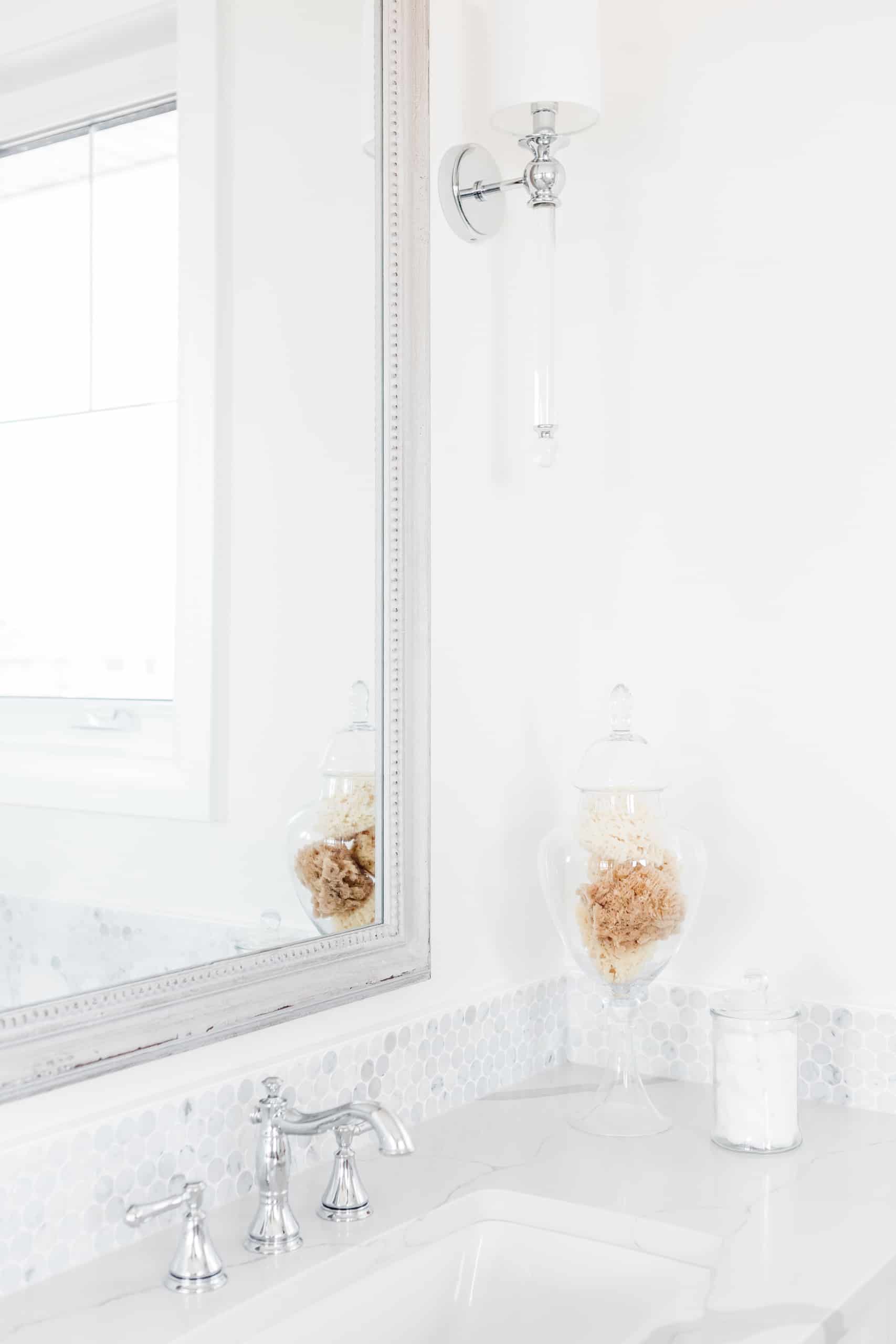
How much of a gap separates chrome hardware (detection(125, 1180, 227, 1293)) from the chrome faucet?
2.5 inches

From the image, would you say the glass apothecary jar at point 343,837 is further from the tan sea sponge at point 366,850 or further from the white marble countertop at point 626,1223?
the white marble countertop at point 626,1223

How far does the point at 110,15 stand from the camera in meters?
1.03

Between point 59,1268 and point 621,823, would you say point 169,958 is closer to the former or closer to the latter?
point 59,1268

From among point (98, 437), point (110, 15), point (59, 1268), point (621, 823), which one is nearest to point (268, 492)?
point (98, 437)

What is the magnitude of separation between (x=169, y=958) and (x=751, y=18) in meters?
1.25

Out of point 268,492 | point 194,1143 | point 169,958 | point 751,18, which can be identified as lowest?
point 194,1143

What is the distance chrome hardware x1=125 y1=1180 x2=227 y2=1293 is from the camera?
0.96 meters

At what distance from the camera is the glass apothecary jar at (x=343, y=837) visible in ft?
3.95

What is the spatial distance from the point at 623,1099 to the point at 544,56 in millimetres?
1129

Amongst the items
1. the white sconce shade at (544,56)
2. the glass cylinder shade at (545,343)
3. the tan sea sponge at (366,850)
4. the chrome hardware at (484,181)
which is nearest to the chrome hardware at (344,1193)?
the tan sea sponge at (366,850)

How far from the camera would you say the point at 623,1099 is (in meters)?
1.38

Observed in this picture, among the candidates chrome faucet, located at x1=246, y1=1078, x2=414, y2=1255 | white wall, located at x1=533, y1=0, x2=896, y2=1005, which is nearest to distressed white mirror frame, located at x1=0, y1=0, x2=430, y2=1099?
chrome faucet, located at x1=246, y1=1078, x2=414, y2=1255

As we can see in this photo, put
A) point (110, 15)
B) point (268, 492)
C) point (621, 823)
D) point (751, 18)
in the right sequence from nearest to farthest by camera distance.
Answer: point (110, 15) < point (268, 492) < point (621, 823) < point (751, 18)

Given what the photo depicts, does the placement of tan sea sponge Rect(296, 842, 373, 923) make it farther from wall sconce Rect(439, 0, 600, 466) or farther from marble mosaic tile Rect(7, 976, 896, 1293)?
wall sconce Rect(439, 0, 600, 466)
